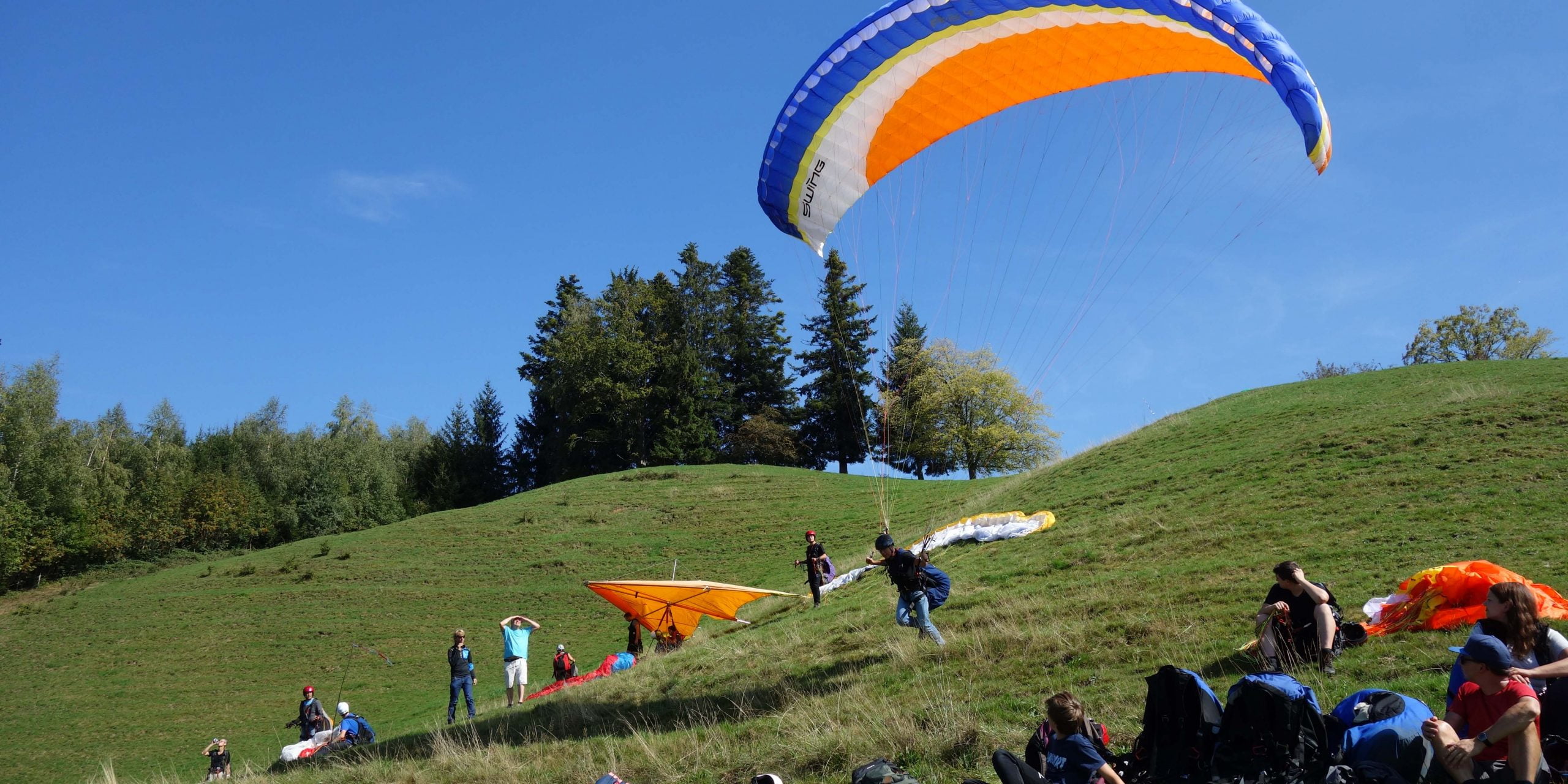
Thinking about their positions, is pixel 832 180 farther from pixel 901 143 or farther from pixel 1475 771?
pixel 1475 771

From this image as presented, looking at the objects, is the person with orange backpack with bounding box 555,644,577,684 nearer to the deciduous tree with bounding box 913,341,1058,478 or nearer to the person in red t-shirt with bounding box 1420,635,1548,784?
the person in red t-shirt with bounding box 1420,635,1548,784

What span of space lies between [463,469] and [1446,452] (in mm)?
62297

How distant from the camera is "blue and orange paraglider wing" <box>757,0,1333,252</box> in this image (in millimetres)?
9133

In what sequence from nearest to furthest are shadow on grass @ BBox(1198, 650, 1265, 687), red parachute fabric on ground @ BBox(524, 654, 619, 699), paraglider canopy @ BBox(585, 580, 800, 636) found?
1. shadow on grass @ BBox(1198, 650, 1265, 687)
2. red parachute fabric on ground @ BBox(524, 654, 619, 699)
3. paraglider canopy @ BBox(585, 580, 800, 636)

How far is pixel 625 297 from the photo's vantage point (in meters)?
68.6

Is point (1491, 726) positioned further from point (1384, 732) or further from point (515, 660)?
point (515, 660)

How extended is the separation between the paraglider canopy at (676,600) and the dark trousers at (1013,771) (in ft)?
37.6

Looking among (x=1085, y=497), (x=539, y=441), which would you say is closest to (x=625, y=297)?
(x=539, y=441)

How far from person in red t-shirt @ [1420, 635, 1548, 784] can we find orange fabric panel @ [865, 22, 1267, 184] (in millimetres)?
6813

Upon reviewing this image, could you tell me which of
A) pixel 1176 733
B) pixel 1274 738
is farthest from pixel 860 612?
pixel 1274 738

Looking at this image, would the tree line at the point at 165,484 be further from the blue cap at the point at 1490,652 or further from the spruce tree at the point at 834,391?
the blue cap at the point at 1490,652

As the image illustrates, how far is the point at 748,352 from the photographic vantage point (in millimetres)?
67312

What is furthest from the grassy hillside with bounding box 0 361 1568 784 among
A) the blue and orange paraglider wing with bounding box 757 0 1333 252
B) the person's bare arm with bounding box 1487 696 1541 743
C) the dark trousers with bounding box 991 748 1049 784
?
the blue and orange paraglider wing with bounding box 757 0 1333 252

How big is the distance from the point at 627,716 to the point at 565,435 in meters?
57.6
